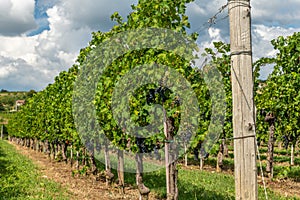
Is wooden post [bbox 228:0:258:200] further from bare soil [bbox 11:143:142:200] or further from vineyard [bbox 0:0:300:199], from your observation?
bare soil [bbox 11:143:142:200]

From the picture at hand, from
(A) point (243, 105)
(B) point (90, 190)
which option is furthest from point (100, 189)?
(A) point (243, 105)

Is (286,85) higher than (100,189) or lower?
higher

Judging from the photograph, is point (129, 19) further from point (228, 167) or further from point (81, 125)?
point (228, 167)

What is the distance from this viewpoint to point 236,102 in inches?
143

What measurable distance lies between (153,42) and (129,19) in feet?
4.73

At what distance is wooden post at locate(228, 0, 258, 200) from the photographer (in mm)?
3568

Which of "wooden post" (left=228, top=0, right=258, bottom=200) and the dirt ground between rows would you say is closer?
"wooden post" (left=228, top=0, right=258, bottom=200)

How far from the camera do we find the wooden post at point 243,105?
11.7 feet

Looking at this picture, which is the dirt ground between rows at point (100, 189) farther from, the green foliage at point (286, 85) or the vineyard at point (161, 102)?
the green foliage at point (286, 85)

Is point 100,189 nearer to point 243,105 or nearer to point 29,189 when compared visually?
point 29,189

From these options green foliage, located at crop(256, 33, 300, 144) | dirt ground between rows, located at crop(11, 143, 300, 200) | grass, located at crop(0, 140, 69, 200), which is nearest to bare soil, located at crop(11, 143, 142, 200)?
dirt ground between rows, located at crop(11, 143, 300, 200)

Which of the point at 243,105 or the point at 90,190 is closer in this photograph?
the point at 243,105

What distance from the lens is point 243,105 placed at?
3588mm

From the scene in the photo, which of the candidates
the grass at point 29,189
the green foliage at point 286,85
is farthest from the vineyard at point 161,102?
the grass at point 29,189
